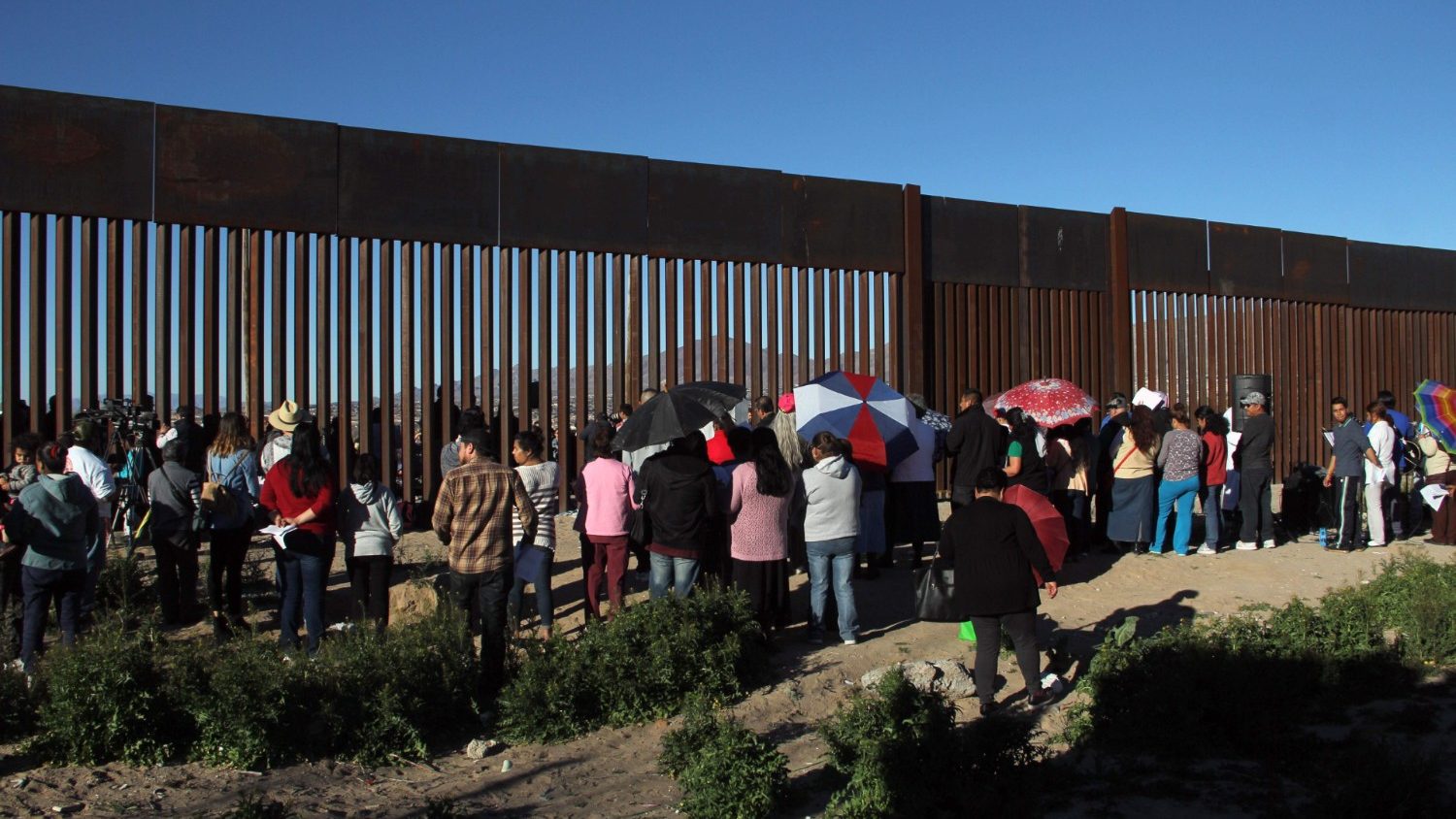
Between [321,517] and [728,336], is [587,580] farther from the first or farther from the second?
[728,336]

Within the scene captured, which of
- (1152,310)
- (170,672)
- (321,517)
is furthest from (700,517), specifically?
(1152,310)

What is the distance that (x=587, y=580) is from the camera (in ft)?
31.3

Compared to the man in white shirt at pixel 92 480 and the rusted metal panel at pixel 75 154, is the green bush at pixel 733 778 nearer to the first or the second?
the man in white shirt at pixel 92 480

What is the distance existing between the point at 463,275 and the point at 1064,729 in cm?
885

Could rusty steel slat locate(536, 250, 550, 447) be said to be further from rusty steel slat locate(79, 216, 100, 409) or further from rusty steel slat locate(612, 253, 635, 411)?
rusty steel slat locate(79, 216, 100, 409)

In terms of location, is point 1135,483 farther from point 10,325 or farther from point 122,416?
point 10,325

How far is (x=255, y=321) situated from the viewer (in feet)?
42.7

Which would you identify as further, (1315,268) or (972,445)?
(1315,268)

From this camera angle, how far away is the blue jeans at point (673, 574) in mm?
9094

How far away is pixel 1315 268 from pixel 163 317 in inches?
665

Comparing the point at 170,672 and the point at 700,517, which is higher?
the point at 700,517

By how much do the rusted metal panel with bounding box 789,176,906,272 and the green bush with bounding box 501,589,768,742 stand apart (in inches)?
340

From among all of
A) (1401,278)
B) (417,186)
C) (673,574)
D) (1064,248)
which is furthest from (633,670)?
(1401,278)

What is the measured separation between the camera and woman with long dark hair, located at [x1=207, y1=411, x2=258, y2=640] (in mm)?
9273
